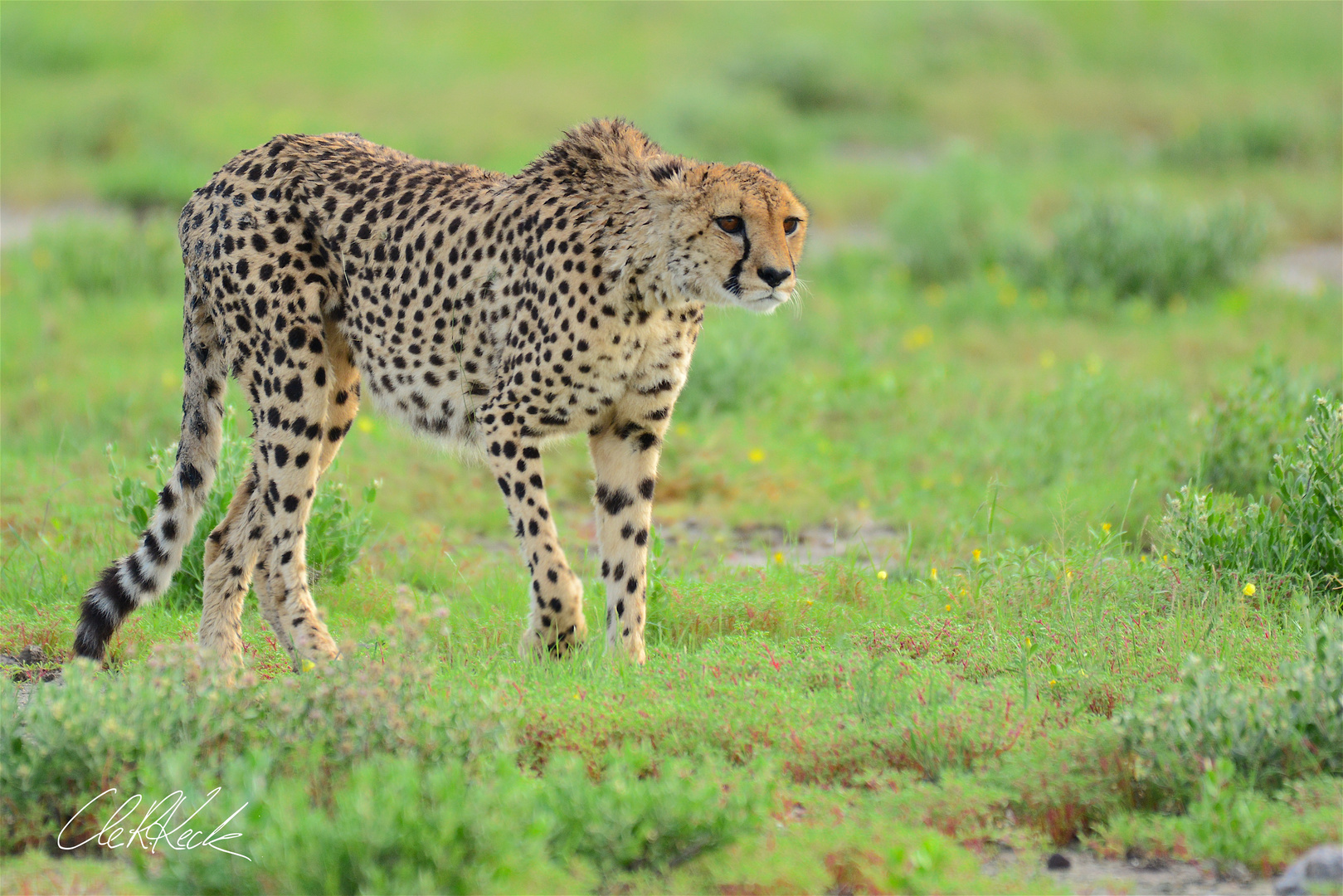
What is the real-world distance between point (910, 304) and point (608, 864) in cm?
775

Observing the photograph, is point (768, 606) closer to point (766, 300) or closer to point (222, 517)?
point (766, 300)

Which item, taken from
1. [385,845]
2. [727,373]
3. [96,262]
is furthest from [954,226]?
[385,845]

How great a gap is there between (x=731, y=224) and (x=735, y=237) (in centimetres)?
5

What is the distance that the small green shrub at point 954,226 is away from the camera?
11.0 metres

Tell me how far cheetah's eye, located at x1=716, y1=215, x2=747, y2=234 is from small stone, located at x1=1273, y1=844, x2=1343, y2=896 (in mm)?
2192

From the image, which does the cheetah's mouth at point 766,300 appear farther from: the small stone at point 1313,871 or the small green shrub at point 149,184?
the small green shrub at point 149,184

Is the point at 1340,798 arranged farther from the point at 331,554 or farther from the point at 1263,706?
the point at 331,554

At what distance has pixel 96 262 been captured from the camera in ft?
32.9

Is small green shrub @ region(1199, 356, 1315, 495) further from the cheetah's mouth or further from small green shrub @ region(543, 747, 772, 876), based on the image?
small green shrub @ region(543, 747, 772, 876)

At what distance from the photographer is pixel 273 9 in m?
22.6

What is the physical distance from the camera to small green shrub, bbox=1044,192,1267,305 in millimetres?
10297

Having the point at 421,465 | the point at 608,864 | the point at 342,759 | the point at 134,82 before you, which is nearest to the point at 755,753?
the point at 608,864

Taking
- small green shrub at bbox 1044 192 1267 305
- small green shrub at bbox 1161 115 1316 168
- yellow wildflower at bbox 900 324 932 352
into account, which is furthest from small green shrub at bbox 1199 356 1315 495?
small green shrub at bbox 1161 115 1316 168

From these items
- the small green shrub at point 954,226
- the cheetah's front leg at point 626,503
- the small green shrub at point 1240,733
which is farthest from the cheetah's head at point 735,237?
the small green shrub at point 954,226
